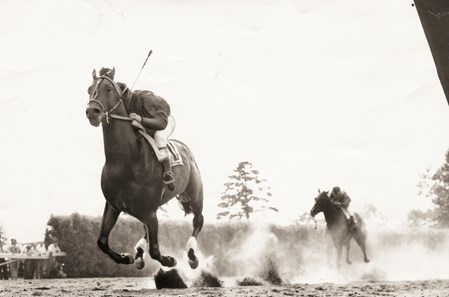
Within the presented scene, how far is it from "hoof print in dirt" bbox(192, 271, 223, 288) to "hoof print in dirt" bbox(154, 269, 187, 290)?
2.17 feet

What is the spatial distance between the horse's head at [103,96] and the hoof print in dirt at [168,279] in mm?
3831

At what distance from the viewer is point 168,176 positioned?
10070mm

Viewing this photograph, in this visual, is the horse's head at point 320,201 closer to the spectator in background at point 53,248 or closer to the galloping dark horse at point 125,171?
A: the spectator in background at point 53,248

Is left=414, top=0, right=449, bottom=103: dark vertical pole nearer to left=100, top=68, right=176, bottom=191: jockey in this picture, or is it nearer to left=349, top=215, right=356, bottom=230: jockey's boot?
left=100, top=68, right=176, bottom=191: jockey

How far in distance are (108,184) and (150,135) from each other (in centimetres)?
98

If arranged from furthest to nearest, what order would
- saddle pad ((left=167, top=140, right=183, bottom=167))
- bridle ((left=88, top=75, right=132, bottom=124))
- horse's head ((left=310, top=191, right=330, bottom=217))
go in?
1. horse's head ((left=310, top=191, right=330, bottom=217))
2. saddle pad ((left=167, top=140, right=183, bottom=167))
3. bridle ((left=88, top=75, right=132, bottom=124))

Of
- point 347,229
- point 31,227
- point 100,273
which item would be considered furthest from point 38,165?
point 347,229

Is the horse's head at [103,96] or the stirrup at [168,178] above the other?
the horse's head at [103,96]

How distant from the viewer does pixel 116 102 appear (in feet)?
31.2

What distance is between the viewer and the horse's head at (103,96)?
29.4ft

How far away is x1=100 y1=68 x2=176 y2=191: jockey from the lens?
992 centimetres

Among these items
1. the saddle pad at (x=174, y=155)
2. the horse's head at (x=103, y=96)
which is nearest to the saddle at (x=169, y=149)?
the saddle pad at (x=174, y=155)

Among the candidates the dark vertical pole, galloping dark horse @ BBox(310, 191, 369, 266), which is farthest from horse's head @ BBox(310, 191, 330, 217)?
the dark vertical pole

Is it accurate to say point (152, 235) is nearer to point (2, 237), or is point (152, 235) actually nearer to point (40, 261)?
point (2, 237)
